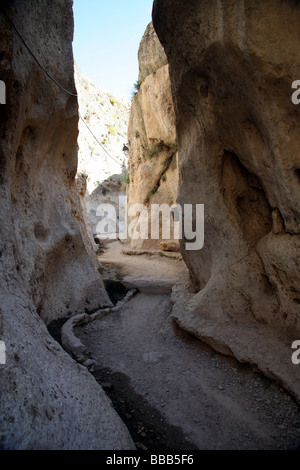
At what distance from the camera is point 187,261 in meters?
8.14

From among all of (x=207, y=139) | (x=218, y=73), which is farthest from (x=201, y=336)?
(x=218, y=73)

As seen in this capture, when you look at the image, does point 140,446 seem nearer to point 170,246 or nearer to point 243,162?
point 243,162

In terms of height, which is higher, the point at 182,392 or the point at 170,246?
the point at 170,246

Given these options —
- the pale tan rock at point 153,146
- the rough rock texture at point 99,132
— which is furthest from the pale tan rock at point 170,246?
the rough rock texture at point 99,132

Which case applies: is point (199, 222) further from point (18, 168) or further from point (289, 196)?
point (18, 168)

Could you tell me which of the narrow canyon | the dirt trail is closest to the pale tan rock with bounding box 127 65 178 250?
the narrow canyon

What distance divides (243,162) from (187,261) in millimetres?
3546

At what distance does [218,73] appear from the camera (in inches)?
195

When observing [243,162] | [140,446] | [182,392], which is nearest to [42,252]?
[182,392]

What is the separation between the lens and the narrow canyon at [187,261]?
11.5ft

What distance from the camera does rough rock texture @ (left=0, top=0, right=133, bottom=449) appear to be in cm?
286

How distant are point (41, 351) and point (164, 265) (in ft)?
27.1

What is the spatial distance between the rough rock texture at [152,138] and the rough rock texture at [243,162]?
726 centimetres

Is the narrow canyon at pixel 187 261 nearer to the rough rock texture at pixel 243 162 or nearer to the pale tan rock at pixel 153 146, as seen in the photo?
the rough rock texture at pixel 243 162
